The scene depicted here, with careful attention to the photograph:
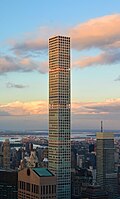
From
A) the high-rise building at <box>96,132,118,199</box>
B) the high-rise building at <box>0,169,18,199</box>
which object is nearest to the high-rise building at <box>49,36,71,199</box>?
the high-rise building at <box>0,169,18,199</box>

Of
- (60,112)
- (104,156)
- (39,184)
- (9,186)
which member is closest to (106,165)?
(104,156)

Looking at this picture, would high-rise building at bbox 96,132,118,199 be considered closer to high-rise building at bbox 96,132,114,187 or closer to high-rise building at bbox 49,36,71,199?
high-rise building at bbox 96,132,114,187

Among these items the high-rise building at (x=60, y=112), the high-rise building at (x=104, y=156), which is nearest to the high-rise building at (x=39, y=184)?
the high-rise building at (x=60, y=112)

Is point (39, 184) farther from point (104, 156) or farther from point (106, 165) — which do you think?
point (104, 156)

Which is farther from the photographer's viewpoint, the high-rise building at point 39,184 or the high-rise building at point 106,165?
the high-rise building at point 106,165

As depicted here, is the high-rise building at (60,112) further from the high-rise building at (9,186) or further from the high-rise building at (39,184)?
the high-rise building at (39,184)

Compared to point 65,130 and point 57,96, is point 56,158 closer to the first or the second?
point 65,130

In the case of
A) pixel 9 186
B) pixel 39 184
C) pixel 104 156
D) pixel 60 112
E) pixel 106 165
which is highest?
pixel 60 112

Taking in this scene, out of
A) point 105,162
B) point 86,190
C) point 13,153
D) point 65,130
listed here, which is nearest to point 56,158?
point 65,130
